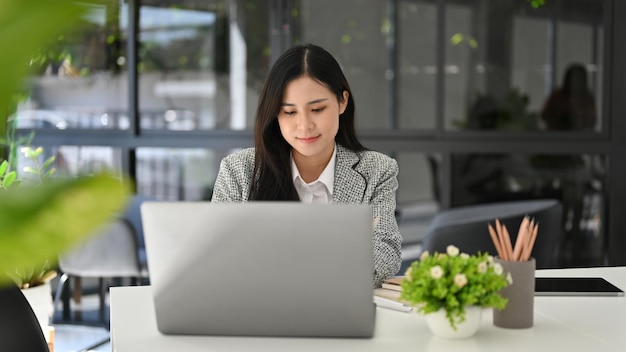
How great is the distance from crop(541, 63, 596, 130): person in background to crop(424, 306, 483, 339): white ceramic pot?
3.32 metres

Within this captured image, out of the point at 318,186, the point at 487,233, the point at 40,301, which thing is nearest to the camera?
the point at 318,186

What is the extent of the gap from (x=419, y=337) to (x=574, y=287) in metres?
0.64

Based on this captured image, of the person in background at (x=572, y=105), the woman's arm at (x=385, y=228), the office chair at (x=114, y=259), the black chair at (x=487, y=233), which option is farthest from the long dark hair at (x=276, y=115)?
the person in background at (x=572, y=105)

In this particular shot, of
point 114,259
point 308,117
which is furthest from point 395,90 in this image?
point 308,117

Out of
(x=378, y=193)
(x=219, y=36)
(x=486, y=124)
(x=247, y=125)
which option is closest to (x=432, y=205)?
(x=486, y=124)

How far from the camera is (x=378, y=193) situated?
255cm

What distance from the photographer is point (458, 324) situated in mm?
1574

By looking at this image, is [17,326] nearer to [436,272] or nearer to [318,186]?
[436,272]

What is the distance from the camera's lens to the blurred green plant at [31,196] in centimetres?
18

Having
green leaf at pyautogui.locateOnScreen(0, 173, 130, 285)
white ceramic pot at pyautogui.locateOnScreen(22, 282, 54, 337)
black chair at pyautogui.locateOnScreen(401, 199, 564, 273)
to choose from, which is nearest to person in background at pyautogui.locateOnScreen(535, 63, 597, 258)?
black chair at pyautogui.locateOnScreen(401, 199, 564, 273)

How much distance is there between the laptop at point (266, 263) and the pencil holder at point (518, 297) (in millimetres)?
292

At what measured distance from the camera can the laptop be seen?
146cm

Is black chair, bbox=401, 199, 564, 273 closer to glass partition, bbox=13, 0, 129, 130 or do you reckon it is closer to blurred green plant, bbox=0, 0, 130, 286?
glass partition, bbox=13, 0, 129, 130

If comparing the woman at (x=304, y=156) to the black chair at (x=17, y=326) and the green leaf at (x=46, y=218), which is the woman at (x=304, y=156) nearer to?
the black chair at (x=17, y=326)
